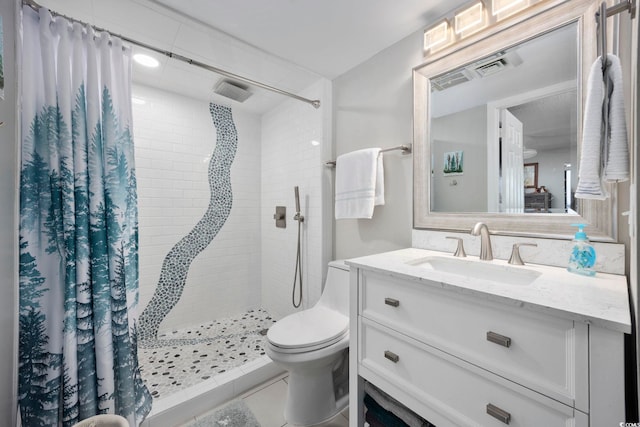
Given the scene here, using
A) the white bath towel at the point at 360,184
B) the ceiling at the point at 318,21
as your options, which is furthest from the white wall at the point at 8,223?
the white bath towel at the point at 360,184

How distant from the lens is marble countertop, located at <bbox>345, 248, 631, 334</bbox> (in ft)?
1.88

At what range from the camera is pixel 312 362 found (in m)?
1.31

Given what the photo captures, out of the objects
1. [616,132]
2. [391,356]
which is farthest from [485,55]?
[391,356]

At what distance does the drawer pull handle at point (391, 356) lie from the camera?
96 cm

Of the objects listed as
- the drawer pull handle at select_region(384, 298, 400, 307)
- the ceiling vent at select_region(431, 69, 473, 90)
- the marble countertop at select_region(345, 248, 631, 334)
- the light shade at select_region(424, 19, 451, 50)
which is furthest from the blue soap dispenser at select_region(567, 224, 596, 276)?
the light shade at select_region(424, 19, 451, 50)

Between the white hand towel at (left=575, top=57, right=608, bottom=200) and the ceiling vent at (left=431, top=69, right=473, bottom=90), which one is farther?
the ceiling vent at (left=431, top=69, right=473, bottom=90)

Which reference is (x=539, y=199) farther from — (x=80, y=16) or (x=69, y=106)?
(x=80, y=16)

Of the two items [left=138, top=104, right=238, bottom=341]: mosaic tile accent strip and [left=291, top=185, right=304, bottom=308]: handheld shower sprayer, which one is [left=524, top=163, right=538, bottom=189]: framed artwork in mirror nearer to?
[left=291, top=185, right=304, bottom=308]: handheld shower sprayer

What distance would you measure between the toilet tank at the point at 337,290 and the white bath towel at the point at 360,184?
37 cm

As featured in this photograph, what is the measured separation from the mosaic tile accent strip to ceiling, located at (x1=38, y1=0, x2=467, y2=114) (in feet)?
2.21

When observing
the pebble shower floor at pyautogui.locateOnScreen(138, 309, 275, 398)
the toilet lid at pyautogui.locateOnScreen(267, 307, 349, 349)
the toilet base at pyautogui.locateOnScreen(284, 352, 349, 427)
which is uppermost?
the toilet lid at pyautogui.locateOnScreen(267, 307, 349, 349)

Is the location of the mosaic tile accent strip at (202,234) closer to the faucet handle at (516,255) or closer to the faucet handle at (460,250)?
the faucet handle at (460,250)

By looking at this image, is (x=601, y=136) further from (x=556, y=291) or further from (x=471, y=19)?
(x=471, y=19)

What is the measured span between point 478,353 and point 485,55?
133 centimetres
